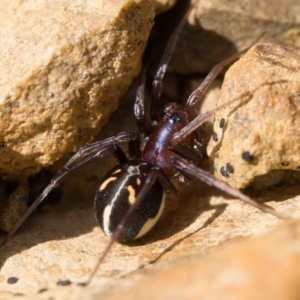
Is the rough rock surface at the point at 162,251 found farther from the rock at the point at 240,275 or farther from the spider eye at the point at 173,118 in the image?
the spider eye at the point at 173,118

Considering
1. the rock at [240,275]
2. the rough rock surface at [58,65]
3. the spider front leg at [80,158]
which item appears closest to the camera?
the rock at [240,275]

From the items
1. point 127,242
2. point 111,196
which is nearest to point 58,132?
point 111,196

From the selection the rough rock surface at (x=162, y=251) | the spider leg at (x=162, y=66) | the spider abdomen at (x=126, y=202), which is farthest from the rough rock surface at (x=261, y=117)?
the spider leg at (x=162, y=66)

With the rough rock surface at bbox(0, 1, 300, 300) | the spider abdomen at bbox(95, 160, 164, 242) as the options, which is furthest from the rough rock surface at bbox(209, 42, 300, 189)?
the spider abdomen at bbox(95, 160, 164, 242)

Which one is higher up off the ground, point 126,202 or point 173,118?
point 173,118

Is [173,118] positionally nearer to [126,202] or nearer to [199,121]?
[199,121]

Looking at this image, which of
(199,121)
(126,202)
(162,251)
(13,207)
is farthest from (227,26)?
(13,207)

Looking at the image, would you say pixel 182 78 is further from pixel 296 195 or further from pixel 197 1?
pixel 296 195
